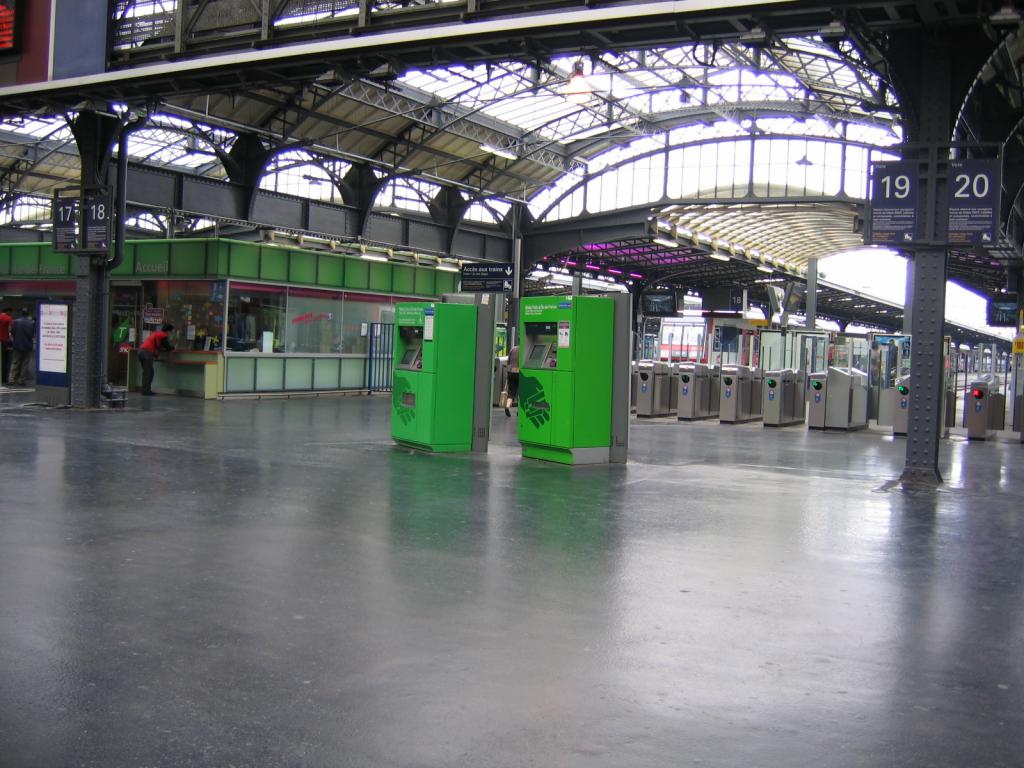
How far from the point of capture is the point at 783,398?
794 inches

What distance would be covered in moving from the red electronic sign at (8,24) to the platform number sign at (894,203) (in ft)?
44.9

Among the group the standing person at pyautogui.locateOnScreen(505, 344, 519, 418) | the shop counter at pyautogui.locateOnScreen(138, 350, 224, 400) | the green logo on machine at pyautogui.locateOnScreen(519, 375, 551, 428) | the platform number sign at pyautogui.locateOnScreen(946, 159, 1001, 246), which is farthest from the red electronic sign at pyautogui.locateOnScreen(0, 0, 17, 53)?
the platform number sign at pyautogui.locateOnScreen(946, 159, 1001, 246)

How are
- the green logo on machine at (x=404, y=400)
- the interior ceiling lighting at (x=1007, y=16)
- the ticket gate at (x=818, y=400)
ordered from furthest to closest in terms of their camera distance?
the ticket gate at (x=818, y=400) → the green logo on machine at (x=404, y=400) → the interior ceiling lighting at (x=1007, y=16)

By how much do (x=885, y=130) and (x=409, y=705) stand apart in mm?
29528

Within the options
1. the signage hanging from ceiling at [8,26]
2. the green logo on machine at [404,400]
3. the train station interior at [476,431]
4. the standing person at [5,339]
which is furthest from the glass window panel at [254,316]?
the green logo on machine at [404,400]

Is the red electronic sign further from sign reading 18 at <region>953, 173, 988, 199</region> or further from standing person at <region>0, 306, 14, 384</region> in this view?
sign reading 18 at <region>953, 173, 988, 199</region>

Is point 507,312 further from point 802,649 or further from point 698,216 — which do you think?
point 802,649

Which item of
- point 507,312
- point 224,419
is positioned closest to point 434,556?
point 224,419

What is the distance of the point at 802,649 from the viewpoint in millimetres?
4711

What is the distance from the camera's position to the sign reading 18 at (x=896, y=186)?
1097 centimetres

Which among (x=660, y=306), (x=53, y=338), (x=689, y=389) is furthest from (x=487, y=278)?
(x=660, y=306)

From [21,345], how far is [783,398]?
17.6m

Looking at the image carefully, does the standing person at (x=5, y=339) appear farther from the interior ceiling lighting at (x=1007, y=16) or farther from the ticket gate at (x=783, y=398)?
the interior ceiling lighting at (x=1007, y=16)

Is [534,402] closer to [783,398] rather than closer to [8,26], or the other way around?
[783,398]
